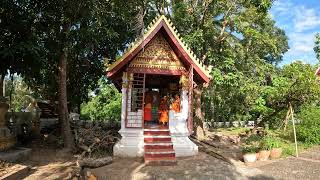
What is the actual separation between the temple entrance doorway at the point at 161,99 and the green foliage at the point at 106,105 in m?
12.0

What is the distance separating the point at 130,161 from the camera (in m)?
13.5

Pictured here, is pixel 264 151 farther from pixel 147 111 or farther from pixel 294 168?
pixel 147 111

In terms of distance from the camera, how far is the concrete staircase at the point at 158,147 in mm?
12945

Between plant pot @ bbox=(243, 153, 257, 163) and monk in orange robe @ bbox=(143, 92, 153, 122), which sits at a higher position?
monk in orange robe @ bbox=(143, 92, 153, 122)

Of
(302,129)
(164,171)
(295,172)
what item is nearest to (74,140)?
(164,171)

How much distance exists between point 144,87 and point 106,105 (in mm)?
17203

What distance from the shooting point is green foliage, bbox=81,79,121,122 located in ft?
99.0

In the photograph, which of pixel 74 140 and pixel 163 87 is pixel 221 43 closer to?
pixel 163 87

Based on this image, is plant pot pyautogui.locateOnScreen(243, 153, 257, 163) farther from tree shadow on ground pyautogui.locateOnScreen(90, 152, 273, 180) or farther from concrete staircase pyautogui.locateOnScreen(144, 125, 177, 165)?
concrete staircase pyautogui.locateOnScreen(144, 125, 177, 165)

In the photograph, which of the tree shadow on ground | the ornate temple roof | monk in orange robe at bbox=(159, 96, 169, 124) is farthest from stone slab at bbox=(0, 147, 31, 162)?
monk in orange robe at bbox=(159, 96, 169, 124)

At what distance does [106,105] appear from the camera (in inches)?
1238

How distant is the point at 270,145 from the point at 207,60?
735 cm

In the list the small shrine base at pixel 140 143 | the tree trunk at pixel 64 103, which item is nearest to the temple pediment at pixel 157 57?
the small shrine base at pixel 140 143

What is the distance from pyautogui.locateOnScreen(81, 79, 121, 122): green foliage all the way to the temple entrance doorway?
39.3ft
